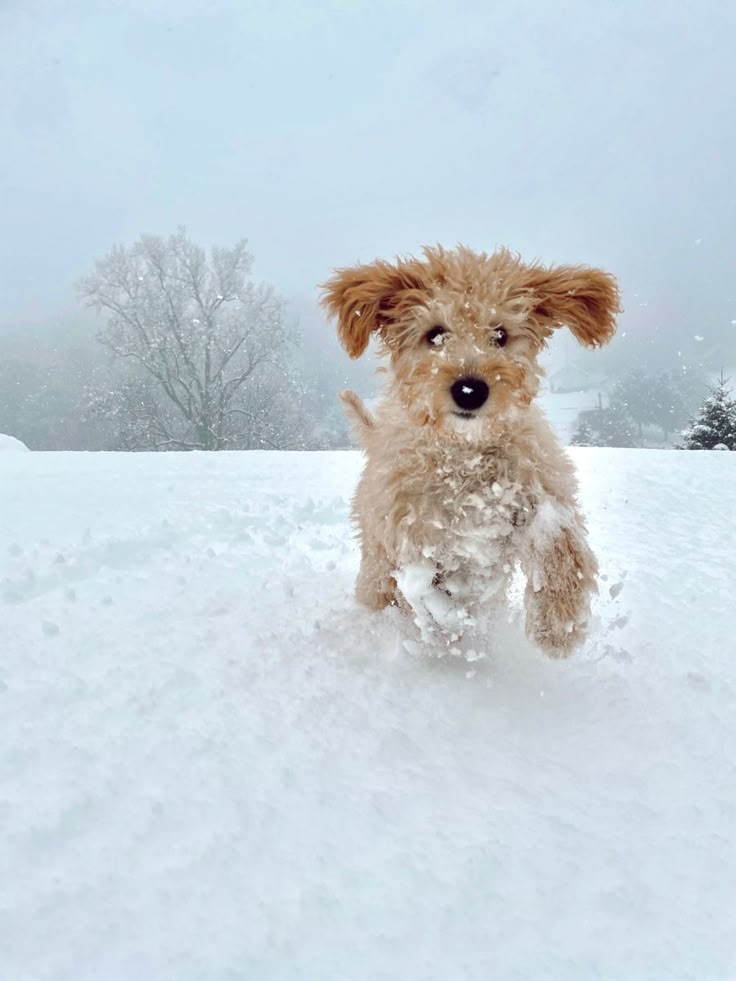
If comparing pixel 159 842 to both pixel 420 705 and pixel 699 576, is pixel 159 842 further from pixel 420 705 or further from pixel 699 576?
pixel 699 576

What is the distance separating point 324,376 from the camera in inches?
1404

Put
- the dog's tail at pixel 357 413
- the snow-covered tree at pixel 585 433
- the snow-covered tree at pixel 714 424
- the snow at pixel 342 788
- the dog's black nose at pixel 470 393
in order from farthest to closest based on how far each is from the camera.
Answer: the snow-covered tree at pixel 585 433
the snow-covered tree at pixel 714 424
the dog's tail at pixel 357 413
the dog's black nose at pixel 470 393
the snow at pixel 342 788

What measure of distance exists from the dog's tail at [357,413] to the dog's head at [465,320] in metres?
0.69

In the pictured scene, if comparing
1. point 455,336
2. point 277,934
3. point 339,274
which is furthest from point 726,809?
point 339,274

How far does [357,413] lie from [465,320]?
4.17 ft

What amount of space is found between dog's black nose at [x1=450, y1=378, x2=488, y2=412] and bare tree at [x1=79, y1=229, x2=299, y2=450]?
89.5 feet

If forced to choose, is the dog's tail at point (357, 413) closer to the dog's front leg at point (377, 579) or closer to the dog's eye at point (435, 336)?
the dog's front leg at point (377, 579)

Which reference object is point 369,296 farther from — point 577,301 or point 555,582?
point 555,582

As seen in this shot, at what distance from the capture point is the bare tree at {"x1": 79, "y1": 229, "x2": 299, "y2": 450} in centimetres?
2972

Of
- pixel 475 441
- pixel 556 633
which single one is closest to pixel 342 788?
pixel 556 633

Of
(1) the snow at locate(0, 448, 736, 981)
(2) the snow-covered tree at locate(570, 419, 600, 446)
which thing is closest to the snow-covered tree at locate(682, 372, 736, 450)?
(2) the snow-covered tree at locate(570, 419, 600, 446)

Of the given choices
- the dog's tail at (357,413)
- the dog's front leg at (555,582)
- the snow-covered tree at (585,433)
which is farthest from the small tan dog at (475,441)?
the snow-covered tree at (585,433)

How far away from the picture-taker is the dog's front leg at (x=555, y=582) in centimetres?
295

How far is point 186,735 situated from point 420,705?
83 cm
